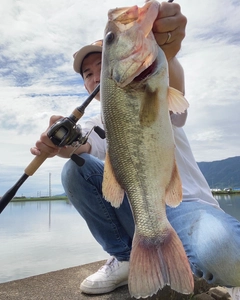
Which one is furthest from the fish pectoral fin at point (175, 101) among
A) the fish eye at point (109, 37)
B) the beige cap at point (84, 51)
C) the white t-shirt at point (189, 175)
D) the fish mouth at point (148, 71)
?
the beige cap at point (84, 51)

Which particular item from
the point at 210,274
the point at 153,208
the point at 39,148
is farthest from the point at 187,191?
the point at 39,148

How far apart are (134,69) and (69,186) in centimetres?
167

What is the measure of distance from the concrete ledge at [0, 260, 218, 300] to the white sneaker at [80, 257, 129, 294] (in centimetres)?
5

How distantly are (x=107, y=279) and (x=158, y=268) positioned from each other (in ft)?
4.60

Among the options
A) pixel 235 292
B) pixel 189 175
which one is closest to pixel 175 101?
pixel 189 175

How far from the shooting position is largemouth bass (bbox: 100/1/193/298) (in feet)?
5.84

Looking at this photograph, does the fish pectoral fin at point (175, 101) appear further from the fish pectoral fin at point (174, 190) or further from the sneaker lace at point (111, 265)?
the sneaker lace at point (111, 265)

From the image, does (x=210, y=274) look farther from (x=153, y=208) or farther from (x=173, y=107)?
(x=173, y=107)

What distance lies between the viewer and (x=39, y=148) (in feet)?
8.68

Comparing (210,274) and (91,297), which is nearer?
(210,274)

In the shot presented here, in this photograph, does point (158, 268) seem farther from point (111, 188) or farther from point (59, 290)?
point (59, 290)

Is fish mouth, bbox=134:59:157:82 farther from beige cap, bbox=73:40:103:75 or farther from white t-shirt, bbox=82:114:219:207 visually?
beige cap, bbox=73:40:103:75

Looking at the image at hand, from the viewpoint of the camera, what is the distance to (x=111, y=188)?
1.96 metres

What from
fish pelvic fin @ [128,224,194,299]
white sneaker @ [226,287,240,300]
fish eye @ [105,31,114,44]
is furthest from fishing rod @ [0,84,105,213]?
white sneaker @ [226,287,240,300]
